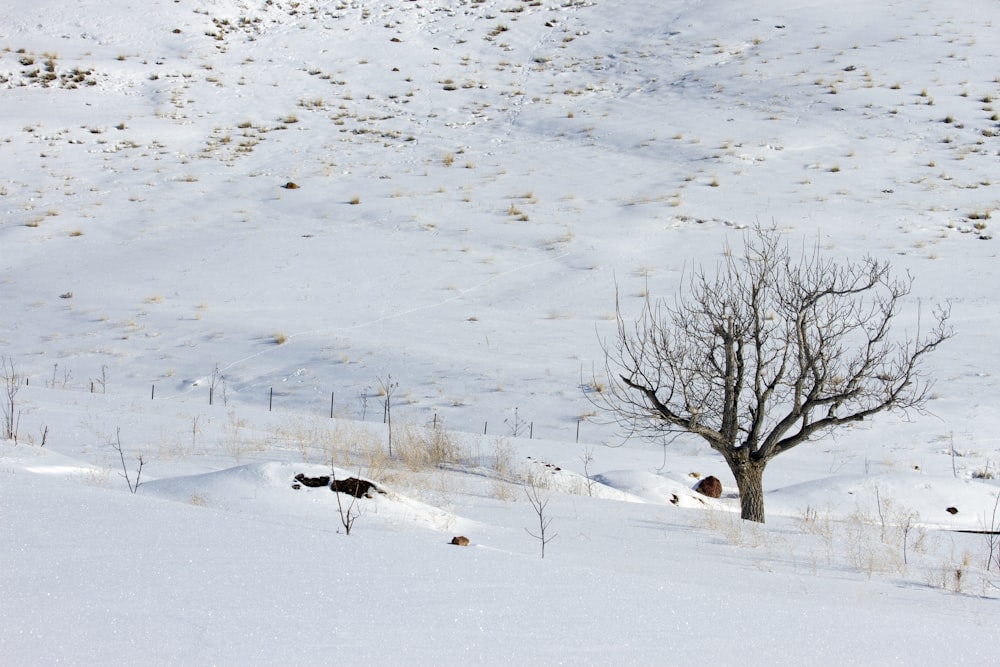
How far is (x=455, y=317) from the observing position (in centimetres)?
1647

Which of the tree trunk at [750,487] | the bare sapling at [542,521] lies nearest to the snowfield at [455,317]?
the bare sapling at [542,521]

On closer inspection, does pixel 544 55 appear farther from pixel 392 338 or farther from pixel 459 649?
pixel 459 649

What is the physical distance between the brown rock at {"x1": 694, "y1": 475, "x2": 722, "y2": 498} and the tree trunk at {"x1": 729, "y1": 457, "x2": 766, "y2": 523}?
1483 mm

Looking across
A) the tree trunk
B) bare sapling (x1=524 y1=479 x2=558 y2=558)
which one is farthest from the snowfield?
the tree trunk

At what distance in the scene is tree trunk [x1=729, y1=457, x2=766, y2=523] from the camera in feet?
23.5

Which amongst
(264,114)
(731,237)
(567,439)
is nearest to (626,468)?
(567,439)

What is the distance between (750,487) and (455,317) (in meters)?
9.71

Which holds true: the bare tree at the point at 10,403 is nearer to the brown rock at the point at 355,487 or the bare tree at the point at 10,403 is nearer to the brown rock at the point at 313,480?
the brown rock at the point at 313,480

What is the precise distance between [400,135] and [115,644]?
26247mm

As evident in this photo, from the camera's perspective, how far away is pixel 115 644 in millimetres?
1890

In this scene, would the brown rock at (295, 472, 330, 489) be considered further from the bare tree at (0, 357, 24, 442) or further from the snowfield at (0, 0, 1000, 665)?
the bare tree at (0, 357, 24, 442)

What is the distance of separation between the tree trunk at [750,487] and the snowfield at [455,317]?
305mm

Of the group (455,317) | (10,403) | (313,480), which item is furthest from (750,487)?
(455,317)

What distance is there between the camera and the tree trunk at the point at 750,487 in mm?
7164
